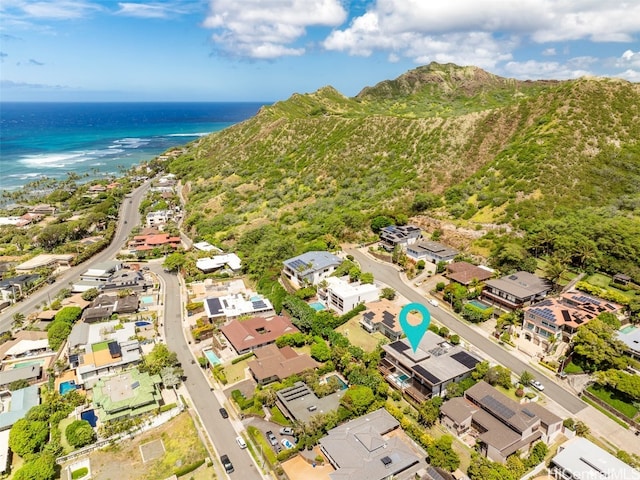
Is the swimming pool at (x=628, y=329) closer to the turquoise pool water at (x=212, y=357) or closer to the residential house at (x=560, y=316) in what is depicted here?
the residential house at (x=560, y=316)

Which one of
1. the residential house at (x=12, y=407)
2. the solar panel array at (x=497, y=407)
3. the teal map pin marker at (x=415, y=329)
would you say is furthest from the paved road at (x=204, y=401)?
the solar panel array at (x=497, y=407)

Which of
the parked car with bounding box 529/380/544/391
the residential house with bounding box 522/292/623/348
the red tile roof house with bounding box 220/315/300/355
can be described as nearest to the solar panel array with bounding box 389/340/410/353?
the parked car with bounding box 529/380/544/391

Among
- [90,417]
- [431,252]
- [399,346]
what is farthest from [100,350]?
[431,252]

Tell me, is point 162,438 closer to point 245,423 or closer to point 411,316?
point 245,423

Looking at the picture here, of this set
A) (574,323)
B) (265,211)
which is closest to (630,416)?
(574,323)

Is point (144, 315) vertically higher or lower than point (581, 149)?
lower

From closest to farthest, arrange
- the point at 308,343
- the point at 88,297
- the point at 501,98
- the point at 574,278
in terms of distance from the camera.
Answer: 1. the point at 308,343
2. the point at 574,278
3. the point at 88,297
4. the point at 501,98
